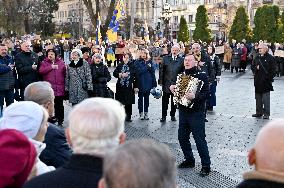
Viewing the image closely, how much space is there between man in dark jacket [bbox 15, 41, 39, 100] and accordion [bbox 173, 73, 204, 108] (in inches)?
190

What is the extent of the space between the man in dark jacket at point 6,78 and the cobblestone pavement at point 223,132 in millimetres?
2369

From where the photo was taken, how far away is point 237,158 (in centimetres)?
819

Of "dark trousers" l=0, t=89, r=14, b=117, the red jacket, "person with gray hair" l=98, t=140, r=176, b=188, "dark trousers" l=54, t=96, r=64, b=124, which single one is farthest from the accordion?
the red jacket

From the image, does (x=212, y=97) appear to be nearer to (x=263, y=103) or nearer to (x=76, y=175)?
(x=263, y=103)

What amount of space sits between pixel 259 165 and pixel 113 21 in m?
19.8

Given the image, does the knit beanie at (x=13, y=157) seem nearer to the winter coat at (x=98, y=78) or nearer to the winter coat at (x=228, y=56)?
the winter coat at (x=98, y=78)

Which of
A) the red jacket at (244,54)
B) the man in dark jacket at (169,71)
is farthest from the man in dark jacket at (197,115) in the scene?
the red jacket at (244,54)

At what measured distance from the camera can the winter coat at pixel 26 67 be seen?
36.8 ft

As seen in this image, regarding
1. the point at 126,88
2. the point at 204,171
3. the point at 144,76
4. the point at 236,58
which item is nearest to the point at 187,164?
the point at 204,171

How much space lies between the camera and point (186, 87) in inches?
281

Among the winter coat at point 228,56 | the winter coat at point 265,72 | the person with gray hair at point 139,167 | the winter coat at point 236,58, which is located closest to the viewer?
the person with gray hair at point 139,167

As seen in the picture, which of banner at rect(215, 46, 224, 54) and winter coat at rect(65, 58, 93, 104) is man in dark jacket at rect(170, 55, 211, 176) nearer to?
winter coat at rect(65, 58, 93, 104)

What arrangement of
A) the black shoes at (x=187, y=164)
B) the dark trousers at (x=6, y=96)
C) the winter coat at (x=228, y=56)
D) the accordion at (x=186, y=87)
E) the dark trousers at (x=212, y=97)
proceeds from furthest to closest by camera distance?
the winter coat at (x=228, y=56), the dark trousers at (x=212, y=97), the dark trousers at (x=6, y=96), the black shoes at (x=187, y=164), the accordion at (x=186, y=87)

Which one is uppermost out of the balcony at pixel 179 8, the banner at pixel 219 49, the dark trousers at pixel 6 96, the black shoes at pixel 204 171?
the balcony at pixel 179 8
